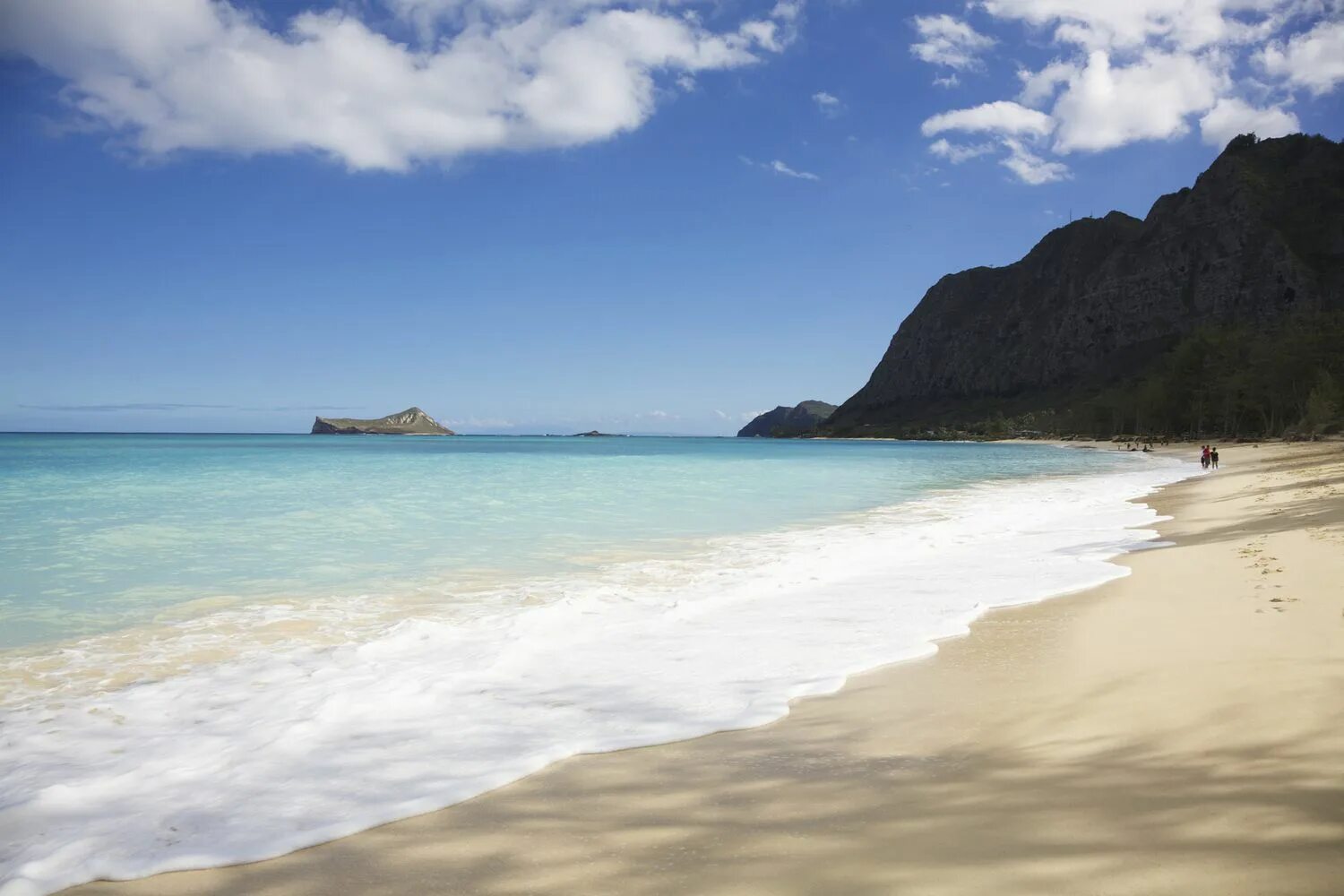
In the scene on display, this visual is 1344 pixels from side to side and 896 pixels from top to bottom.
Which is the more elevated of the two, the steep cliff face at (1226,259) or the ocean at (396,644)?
the steep cliff face at (1226,259)

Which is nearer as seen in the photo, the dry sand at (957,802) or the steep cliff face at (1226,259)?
the dry sand at (957,802)

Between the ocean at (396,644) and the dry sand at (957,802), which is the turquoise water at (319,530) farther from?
the dry sand at (957,802)

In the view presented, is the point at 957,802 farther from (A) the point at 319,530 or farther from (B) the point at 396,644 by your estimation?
(A) the point at 319,530

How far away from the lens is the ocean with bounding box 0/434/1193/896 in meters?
3.66

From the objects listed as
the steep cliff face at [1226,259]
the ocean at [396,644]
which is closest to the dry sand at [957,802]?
the ocean at [396,644]

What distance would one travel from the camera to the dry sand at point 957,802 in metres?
2.55

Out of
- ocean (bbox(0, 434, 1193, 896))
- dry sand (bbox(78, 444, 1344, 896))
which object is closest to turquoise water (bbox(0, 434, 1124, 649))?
ocean (bbox(0, 434, 1193, 896))

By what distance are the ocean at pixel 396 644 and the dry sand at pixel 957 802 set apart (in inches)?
12.2

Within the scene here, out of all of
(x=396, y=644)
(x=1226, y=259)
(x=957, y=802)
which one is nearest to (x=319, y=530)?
(x=396, y=644)

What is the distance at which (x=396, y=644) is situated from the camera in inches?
265

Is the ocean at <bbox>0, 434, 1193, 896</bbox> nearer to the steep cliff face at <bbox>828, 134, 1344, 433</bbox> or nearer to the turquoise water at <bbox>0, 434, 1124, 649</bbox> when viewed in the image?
the turquoise water at <bbox>0, 434, 1124, 649</bbox>

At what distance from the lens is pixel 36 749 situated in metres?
4.40

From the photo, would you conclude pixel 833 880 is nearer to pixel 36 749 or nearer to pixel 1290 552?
pixel 36 749

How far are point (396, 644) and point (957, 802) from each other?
17.3 feet
